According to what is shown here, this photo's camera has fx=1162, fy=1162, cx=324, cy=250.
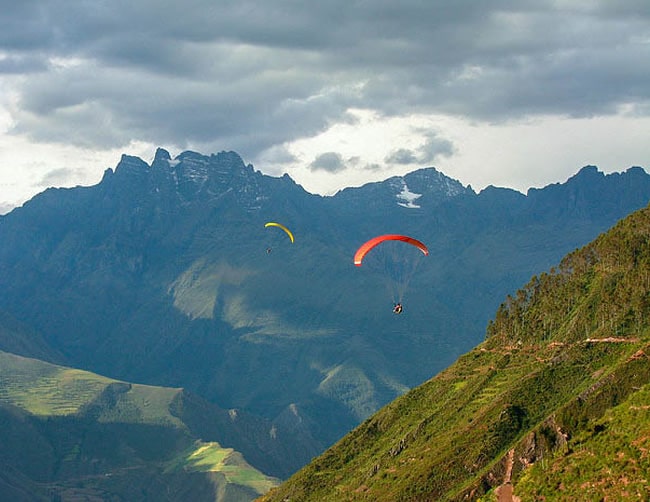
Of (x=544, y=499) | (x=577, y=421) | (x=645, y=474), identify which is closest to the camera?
(x=645, y=474)

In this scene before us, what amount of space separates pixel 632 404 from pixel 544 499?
24970mm

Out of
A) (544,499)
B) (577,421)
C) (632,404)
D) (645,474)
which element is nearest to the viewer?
(645,474)

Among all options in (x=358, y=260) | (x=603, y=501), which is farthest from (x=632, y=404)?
(x=358, y=260)

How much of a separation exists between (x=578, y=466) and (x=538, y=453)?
126ft

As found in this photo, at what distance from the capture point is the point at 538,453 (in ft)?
632

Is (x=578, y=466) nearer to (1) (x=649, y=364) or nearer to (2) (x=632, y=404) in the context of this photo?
(2) (x=632, y=404)

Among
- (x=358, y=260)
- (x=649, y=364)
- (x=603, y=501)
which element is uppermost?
(x=358, y=260)

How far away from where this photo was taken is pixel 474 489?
19312 centimetres

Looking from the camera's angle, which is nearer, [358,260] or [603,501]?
[603,501]

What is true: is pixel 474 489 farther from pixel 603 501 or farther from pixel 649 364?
pixel 603 501

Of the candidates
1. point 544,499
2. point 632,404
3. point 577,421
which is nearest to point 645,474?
point 544,499

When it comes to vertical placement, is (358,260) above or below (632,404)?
above

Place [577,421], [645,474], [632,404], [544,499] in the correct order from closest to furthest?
[645,474] → [544,499] → [632,404] → [577,421]

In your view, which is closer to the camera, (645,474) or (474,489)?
(645,474)
